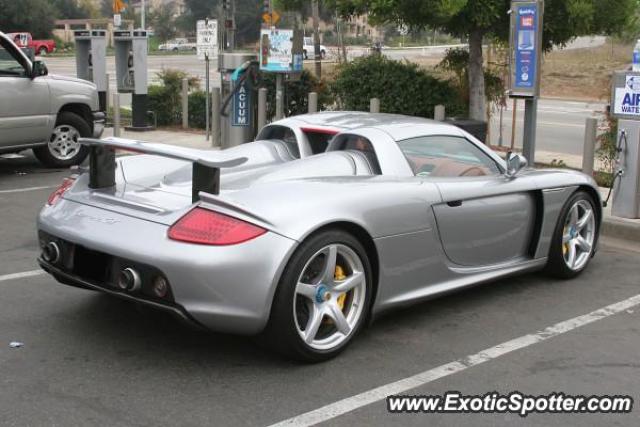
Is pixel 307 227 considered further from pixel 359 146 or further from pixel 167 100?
pixel 167 100

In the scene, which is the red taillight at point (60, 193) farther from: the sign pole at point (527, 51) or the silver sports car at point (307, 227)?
the sign pole at point (527, 51)

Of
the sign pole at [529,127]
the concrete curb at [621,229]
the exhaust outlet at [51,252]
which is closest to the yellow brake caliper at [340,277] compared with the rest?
the exhaust outlet at [51,252]

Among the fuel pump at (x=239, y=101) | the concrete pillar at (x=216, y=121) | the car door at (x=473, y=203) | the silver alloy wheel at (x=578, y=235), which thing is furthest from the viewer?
the concrete pillar at (x=216, y=121)

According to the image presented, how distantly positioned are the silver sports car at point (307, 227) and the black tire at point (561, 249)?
17 mm

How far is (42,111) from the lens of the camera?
1065 cm

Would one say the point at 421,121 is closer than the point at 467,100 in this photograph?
Yes

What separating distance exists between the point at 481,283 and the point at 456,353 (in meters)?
0.85

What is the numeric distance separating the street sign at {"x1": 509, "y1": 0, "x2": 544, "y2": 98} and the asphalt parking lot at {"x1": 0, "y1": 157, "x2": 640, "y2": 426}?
10.8ft

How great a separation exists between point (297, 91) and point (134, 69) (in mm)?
3153

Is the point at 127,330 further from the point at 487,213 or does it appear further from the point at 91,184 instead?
the point at 487,213

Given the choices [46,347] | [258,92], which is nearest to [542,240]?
[46,347]

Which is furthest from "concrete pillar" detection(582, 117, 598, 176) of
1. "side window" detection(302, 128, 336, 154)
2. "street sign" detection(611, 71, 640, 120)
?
"side window" detection(302, 128, 336, 154)

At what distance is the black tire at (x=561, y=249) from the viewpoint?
589 cm

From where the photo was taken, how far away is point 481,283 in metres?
5.34
